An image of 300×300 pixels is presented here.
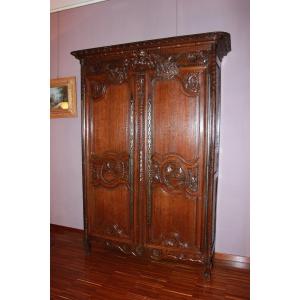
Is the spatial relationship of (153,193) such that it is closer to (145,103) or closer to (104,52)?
(145,103)

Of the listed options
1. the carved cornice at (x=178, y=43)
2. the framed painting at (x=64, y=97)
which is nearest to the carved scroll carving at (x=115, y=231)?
the framed painting at (x=64, y=97)

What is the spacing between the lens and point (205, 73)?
2451 millimetres

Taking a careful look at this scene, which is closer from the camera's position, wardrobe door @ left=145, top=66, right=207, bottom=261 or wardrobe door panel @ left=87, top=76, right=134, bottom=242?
wardrobe door @ left=145, top=66, right=207, bottom=261

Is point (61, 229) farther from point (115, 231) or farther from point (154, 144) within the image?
point (154, 144)

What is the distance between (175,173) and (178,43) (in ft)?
4.23

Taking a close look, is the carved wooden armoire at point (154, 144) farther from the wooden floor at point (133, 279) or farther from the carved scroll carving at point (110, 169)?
the wooden floor at point (133, 279)

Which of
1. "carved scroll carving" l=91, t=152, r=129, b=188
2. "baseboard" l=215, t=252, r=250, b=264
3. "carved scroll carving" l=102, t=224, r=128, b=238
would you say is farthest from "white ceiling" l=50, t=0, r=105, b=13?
"baseboard" l=215, t=252, r=250, b=264

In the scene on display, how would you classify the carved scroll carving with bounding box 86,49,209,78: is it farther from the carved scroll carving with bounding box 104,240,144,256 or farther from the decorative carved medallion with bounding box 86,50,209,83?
the carved scroll carving with bounding box 104,240,144,256

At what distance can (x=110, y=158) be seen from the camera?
2.87m

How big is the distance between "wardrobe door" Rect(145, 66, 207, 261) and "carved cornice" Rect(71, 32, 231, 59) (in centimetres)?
25

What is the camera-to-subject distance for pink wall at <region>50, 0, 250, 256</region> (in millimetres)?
2842

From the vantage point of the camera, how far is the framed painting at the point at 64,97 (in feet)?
12.4
